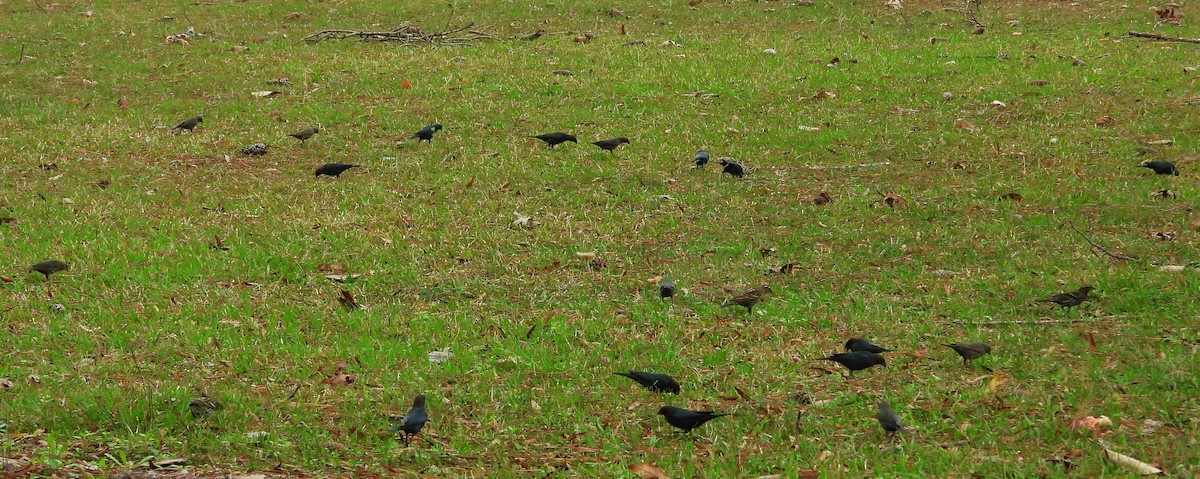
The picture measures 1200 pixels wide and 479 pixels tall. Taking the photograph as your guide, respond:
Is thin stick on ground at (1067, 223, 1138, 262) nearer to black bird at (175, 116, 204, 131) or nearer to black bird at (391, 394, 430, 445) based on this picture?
black bird at (391, 394, 430, 445)

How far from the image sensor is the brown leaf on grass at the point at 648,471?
525 cm

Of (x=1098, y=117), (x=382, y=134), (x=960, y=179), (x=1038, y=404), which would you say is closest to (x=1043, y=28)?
(x=1098, y=117)

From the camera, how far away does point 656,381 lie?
6.12m

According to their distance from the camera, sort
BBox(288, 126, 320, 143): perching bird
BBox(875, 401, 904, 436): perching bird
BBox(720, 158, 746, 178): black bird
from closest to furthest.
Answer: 1. BBox(875, 401, 904, 436): perching bird
2. BBox(720, 158, 746, 178): black bird
3. BBox(288, 126, 320, 143): perching bird

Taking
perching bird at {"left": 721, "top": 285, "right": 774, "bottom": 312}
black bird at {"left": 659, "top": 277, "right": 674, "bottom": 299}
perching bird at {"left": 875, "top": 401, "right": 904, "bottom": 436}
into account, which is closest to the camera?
perching bird at {"left": 875, "top": 401, "right": 904, "bottom": 436}

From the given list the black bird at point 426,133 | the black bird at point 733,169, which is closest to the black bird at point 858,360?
the black bird at point 733,169

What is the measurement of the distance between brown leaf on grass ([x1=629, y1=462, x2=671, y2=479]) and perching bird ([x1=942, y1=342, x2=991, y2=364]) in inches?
78.8

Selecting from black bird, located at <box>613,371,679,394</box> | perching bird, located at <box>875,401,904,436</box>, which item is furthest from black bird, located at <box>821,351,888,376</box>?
black bird, located at <box>613,371,679,394</box>

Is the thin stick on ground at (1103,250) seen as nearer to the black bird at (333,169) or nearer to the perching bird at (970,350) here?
the perching bird at (970,350)

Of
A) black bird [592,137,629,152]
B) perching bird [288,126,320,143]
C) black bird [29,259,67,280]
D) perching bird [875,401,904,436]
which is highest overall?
perching bird [875,401,904,436]

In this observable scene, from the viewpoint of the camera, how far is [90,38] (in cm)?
1898

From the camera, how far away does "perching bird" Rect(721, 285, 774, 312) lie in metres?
7.49

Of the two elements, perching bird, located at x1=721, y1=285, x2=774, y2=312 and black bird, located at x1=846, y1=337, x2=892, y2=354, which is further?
perching bird, located at x1=721, y1=285, x2=774, y2=312

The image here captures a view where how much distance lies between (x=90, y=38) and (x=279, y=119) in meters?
7.38
